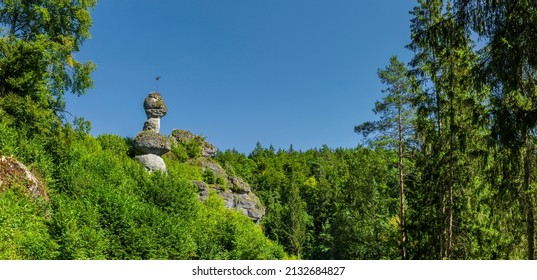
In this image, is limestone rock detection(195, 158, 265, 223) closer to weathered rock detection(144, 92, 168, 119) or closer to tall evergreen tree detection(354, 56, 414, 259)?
weathered rock detection(144, 92, 168, 119)

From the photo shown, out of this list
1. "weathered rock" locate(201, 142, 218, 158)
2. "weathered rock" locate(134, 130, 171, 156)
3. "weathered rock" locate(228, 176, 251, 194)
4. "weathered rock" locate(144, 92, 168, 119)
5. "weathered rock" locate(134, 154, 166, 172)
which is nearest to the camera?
"weathered rock" locate(134, 154, 166, 172)

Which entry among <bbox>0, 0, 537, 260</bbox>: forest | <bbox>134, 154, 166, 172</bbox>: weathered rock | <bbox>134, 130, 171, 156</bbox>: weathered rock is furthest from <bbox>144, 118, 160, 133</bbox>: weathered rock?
<bbox>0, 0, 537, 260</bbox>: forest

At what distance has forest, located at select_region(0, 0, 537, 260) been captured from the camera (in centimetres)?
697

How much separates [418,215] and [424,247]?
151 centimetres

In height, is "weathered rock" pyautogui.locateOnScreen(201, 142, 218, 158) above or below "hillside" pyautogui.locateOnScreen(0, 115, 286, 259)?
above

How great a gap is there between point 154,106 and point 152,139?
11.8ft

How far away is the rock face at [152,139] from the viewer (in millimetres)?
29516

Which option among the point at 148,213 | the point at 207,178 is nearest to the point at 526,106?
the point at 148,213

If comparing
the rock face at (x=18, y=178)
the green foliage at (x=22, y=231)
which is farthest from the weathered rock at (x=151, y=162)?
the green foliage at (x=22, y=231)

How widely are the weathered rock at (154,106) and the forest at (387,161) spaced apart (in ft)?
26.5

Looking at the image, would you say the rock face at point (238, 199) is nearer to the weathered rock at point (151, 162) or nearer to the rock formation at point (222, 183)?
the rock formation at point (222, 183)

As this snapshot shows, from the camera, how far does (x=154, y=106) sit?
1282 inches

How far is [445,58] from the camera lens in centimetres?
1390

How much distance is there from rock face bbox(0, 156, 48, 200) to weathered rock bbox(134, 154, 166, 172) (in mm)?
14739
